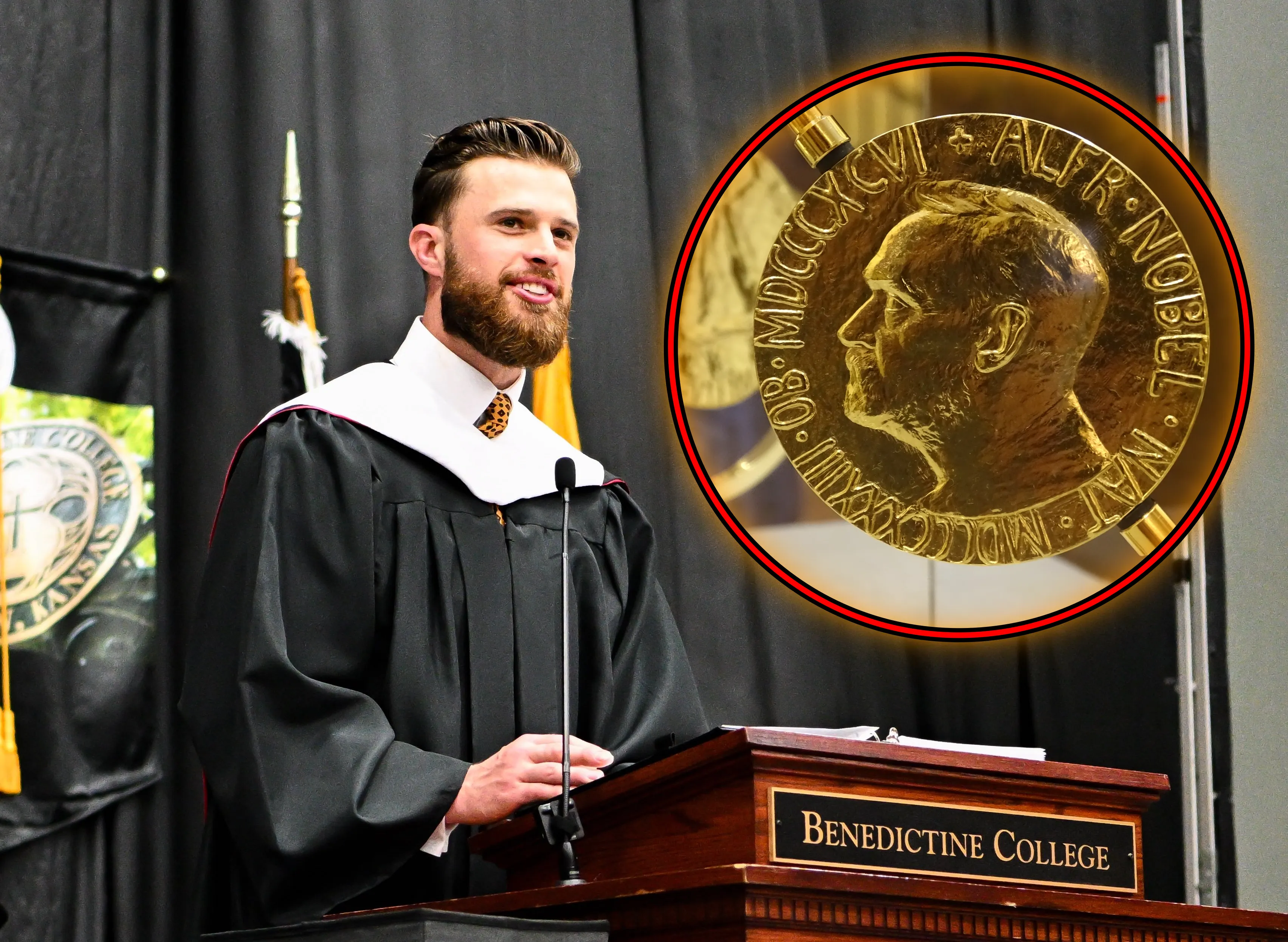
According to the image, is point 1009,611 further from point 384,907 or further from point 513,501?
point 384,907

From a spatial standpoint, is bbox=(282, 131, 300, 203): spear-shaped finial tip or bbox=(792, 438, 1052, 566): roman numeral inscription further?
bbox=(792, 438, 1052, 566): roman numeral inscription

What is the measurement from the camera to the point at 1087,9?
4.68 metres

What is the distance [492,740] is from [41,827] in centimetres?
96

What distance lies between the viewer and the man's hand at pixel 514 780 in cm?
228

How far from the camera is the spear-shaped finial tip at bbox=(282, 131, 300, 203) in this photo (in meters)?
3.41

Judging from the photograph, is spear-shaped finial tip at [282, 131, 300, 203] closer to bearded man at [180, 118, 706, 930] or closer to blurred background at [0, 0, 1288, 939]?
blurred background at [0, 0, 1288, 939]

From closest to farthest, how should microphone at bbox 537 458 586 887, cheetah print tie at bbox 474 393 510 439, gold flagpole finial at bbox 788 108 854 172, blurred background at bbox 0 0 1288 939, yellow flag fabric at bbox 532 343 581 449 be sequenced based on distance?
microphone at bbox 537 458 586 887, cheetah print tie at bbox 474 393 510 439, blurred background at bbox 0 0 1288 939, yellow flag fabric at bbox 532 343 581 449, gold flagpole finial at bbox 788 108 854 172

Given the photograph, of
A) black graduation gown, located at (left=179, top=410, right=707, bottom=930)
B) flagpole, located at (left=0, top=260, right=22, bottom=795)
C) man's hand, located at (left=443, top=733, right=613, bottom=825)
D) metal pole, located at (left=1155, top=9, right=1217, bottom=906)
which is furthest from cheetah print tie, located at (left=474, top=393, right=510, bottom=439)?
metal pole, located at (left=1155, top=9, right=1217, bottom=906)

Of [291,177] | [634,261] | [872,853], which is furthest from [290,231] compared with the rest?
[872,853]

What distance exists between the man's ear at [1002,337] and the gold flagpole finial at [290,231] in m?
1.74

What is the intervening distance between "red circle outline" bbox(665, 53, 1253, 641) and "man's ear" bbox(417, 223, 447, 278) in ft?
4.06

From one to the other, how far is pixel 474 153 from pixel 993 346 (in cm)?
172

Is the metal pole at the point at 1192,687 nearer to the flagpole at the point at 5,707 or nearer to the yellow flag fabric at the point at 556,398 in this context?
the yellow flag fabric at the point at 556,398

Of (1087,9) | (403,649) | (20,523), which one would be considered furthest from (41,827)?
(1087,9)
